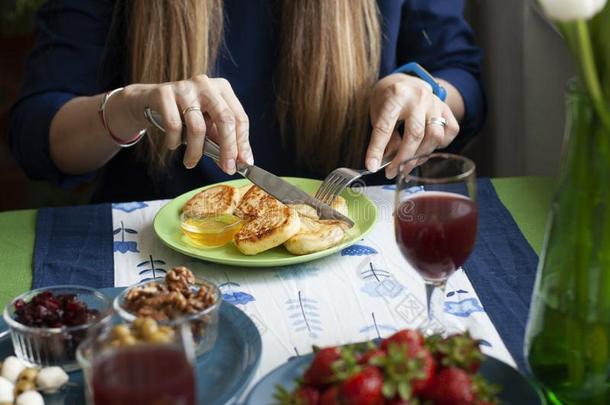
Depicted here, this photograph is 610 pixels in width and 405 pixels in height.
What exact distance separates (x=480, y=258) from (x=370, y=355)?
495mm

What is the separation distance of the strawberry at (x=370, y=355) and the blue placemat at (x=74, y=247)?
1.67ft

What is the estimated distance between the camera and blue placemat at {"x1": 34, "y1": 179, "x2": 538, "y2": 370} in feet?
3.54

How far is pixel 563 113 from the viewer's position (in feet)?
6.56

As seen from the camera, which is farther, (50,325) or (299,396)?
(50,325)

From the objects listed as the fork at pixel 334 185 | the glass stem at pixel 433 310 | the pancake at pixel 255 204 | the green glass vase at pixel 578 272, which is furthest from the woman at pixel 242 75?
the green glass vase at pixel 578 272

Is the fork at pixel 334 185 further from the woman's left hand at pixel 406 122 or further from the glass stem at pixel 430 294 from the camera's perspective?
the glass stem at pixel 430 294

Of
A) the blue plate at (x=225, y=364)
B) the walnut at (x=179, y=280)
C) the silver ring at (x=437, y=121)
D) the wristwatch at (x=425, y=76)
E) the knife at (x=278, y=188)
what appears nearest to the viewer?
the blue plate at (x=225, y=364)

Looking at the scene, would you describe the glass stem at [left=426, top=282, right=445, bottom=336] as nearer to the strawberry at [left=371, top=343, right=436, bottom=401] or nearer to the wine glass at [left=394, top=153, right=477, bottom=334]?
the wine glass at [left=394, top=153, right=477, bottom=334]

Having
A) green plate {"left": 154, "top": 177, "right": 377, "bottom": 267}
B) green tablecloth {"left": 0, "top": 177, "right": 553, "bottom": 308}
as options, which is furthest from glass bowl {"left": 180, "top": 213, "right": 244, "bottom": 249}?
green tablecloth {"left": 0, "top": 177, "right": 553, "bottom": 308}

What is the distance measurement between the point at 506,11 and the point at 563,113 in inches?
12.7

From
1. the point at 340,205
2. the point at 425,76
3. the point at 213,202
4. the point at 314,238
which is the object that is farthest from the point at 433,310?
the point at 425,76

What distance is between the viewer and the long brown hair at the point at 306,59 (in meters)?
1.62

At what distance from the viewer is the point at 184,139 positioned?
1.36 m

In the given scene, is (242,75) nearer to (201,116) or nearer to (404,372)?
(201,116)
